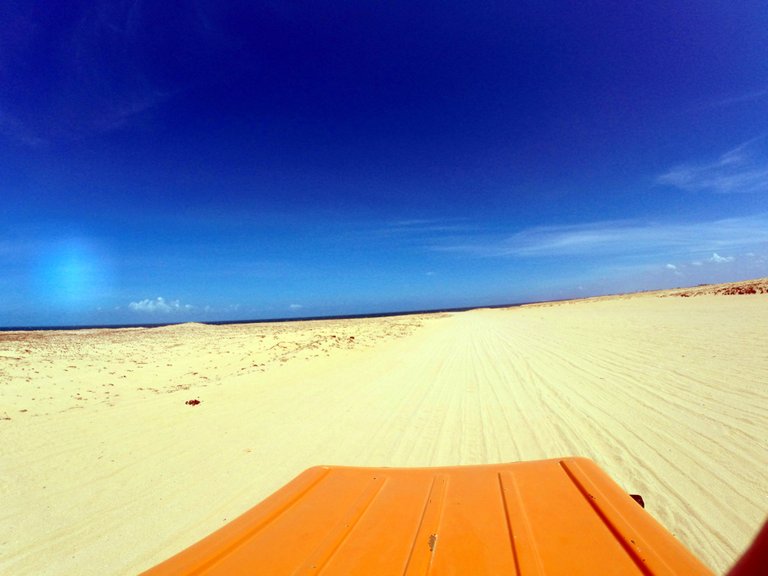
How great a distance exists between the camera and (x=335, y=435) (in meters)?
5.47

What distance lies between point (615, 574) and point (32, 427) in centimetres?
821

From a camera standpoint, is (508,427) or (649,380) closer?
(508,427)

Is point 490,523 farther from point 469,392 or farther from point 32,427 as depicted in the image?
point 32,427

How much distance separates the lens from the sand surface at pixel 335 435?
324 cm

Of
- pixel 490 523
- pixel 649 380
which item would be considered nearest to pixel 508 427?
Answer: pixel 490 523

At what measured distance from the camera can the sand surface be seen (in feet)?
10.6

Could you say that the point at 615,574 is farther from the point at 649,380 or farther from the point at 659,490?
the point at 649,380

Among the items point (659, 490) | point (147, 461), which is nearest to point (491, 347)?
point (659, 490)

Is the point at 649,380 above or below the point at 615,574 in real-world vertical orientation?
below

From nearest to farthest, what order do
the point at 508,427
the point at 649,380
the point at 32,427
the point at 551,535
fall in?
1. the point at 551,535
2. the point at 508,427
3. the point at 32,427
4. the point at 649,380

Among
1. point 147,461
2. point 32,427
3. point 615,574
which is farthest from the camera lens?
point 32,427

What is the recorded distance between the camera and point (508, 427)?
534cm

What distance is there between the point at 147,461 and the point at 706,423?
7753 mm

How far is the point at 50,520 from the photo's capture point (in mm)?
3512
